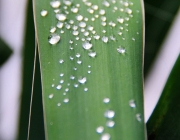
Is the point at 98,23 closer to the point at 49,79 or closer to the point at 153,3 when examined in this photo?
the point at 49,79

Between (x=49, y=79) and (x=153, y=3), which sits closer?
(x=49, y=79)

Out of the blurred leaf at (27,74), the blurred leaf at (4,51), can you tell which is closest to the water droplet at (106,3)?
the blurred leaf at (27,74)

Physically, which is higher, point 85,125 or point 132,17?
point 132,17

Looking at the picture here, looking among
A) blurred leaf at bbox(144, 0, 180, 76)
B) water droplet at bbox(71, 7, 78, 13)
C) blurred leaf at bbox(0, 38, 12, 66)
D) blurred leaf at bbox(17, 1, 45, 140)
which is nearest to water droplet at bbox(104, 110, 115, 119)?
water droplet at bbox(71, 7, 78, 13)

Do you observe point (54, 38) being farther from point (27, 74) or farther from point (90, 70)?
point (27, 74)

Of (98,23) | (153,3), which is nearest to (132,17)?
(98,23)

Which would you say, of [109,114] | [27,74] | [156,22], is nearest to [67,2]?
[109,114]

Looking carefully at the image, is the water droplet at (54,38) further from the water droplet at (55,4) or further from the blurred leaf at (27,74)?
the blurred leaf at (27,74)
